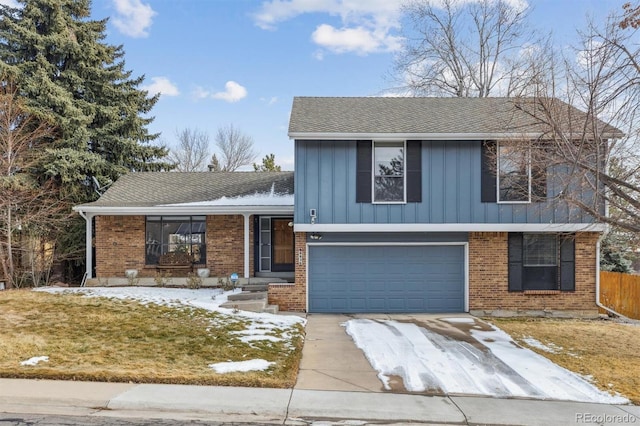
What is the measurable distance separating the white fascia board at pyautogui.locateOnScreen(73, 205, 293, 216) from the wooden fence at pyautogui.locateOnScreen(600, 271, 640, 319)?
33.3ft

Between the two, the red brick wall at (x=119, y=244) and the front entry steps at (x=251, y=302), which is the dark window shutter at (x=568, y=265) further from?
the red brick wall at (x=119, y=244)

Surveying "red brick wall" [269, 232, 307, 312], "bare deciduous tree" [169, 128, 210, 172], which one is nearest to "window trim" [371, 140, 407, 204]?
"red brick wall" [269, 232, 307, 312]

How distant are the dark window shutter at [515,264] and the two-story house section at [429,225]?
3 cm

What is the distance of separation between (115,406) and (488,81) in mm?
24091

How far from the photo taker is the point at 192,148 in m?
34.4

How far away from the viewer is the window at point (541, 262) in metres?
11.6

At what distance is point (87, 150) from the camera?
18406mm


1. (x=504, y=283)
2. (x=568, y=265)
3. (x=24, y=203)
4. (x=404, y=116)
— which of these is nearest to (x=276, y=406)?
(x=504, y=283)

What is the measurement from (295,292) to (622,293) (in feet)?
34.3

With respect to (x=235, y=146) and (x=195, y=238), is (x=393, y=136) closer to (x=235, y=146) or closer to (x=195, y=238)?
(x=195, y=238)

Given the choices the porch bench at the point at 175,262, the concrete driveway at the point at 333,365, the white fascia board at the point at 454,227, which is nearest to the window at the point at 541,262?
the white fascia board at the point at 454,227

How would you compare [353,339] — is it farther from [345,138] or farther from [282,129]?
[282,129]

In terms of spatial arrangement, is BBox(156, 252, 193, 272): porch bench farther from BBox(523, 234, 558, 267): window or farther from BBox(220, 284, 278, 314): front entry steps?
BBox(523, 234, 558, 267): window

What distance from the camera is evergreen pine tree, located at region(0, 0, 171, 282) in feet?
56.1
